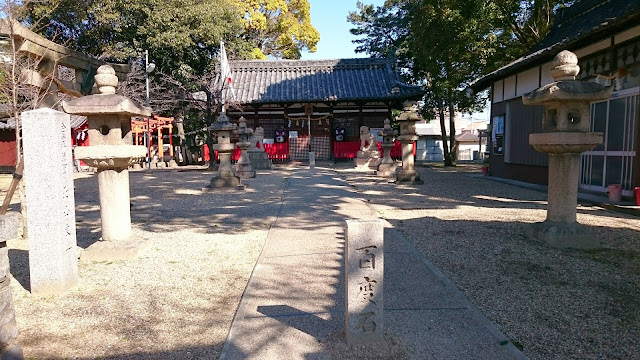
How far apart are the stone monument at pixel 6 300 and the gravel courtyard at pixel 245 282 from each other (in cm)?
36

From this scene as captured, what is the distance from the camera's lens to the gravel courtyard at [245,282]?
3.03 metres

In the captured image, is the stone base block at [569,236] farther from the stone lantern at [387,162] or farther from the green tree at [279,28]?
the green tree at [279,28]

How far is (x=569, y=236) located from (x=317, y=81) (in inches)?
849

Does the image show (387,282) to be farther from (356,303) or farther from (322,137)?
(322,137)

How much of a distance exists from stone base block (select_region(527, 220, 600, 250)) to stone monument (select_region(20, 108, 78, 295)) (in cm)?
598

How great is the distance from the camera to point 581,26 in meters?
10.9

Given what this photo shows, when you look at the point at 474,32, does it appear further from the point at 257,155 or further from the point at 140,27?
the point at 140,27

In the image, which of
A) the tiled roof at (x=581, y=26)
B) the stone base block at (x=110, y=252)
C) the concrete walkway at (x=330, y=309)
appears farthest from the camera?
the tiled roof at (x=581, y=26)

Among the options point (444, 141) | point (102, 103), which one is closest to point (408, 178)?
point (102, 103)

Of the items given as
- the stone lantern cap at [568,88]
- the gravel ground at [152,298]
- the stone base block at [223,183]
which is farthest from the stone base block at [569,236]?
the stone base block at [223,183]

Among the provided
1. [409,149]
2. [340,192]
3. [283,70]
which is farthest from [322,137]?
[340,192]

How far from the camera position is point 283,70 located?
86.7 feet

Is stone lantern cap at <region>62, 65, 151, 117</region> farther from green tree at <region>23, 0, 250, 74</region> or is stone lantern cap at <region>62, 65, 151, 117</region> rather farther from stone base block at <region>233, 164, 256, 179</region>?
green tree at <region>23, 0, 250, 74</region>

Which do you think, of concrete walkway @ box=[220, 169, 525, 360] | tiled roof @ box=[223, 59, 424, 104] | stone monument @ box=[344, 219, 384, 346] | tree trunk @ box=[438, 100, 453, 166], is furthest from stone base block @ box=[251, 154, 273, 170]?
stone monument @ box=[344, 219, 384, 346]
